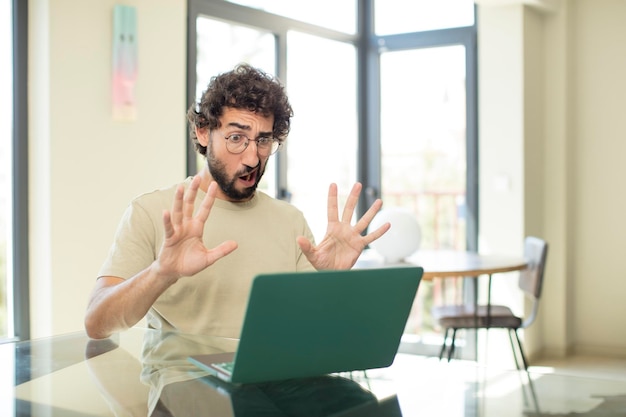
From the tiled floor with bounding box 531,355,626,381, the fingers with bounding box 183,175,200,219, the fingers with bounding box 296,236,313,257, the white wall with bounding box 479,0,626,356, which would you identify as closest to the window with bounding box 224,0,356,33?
the white wall with bounding box 479,0,626,356

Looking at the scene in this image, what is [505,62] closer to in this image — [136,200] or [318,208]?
[318,208]

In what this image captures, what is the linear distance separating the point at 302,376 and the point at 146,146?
259cm

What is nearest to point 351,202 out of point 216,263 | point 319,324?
point 216,263

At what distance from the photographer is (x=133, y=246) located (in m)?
1.86

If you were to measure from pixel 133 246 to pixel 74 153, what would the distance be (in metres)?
1.74

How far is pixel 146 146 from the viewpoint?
3.78 metres

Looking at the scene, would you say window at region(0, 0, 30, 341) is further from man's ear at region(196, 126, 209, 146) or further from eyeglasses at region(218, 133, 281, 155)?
eyeglasses at region(218, 133, 281, 155)

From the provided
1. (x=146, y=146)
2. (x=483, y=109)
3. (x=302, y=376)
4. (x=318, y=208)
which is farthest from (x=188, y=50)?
(x=302, y=376)

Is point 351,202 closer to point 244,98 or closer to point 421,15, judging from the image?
point 244,98

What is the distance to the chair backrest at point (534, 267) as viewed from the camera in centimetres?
396

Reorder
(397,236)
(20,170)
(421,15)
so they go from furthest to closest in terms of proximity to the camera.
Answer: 1. (421,15)
2. (397,236)
3. (20,170)

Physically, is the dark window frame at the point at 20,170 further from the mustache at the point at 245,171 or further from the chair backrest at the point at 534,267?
the chair backrest at the point at 534,267

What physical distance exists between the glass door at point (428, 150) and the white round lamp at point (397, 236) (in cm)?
131

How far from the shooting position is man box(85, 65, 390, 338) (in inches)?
73.4
